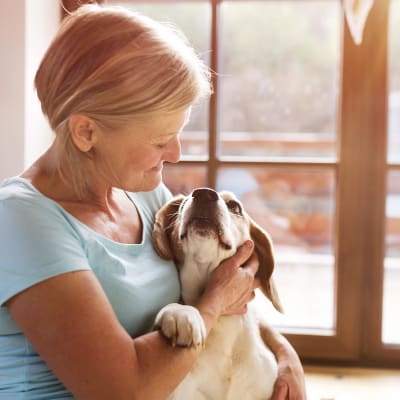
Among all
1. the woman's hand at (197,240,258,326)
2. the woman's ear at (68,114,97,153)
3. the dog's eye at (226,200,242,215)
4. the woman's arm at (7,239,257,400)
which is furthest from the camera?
the dog's eye at (226,200,242,215)

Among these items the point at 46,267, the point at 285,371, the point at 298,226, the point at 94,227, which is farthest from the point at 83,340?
the point at 298,226

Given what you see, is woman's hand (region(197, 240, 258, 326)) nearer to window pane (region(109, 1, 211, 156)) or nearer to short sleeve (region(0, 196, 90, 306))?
short sleeve (region(0, 196, 90, 306))

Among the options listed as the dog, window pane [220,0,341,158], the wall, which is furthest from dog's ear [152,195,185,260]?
window pane [220,0,341,158]

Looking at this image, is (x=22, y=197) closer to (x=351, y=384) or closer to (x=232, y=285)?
(x=232, y=285)

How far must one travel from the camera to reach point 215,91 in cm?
184

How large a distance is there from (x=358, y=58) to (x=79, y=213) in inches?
35.9

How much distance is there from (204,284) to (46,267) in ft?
1.42

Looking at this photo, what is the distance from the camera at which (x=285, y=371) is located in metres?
1.36

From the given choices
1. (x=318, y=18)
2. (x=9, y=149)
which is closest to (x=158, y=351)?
(x=9, y=149)

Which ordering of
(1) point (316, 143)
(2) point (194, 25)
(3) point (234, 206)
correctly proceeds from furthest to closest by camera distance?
(1) point (316, 143) → (2) point (194, 25) → (3) point (234, 206)

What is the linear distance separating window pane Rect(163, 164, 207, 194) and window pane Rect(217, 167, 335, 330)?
0.05 m

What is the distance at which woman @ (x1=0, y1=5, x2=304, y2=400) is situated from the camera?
3.30 ft

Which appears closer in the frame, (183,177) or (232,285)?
(232,285)

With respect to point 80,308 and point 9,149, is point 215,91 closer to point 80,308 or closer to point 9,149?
point 9,149
